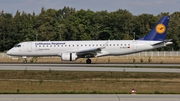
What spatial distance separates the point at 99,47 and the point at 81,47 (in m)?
2.45

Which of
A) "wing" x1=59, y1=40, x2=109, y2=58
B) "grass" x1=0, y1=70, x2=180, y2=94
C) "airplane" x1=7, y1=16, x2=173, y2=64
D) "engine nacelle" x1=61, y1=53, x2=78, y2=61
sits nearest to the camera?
"grass" x1=0, y1=70, x2=180, y2=94

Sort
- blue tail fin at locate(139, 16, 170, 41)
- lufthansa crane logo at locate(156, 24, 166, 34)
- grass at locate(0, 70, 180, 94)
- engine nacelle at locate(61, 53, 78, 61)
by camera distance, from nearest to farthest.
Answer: grass at locate(0, 70, 180, 94) < engine nacelle at locate(61, 53, 78, 61) < blue tail fin at locate(139, 16, 170, 41) < lufthansa crane logo at locate(156, 24, 166, 34)

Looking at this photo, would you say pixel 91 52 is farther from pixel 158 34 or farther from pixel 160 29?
pixel 160 29

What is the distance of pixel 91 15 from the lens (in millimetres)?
109812

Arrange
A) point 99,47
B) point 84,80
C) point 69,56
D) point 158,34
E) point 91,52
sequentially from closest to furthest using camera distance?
point 84,80 → point 69,56 → point 91,52 → point 99,47 → point 158,34

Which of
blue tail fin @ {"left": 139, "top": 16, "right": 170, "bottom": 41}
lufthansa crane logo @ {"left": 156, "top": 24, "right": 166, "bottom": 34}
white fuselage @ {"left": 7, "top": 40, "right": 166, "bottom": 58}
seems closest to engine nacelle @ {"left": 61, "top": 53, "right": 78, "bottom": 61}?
white fuselage @ {"left": 7, "top": 40, "right": 166, "bottom": 58}

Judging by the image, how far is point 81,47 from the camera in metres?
47.4

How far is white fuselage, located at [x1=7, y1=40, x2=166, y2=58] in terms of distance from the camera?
152ft

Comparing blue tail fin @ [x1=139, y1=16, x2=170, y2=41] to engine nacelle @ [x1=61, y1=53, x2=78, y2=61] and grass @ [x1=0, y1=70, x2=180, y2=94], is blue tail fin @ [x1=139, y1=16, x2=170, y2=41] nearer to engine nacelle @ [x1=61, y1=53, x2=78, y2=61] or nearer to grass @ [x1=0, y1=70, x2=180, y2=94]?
engine nacelle @ [x1=61, y1=53, x2=78, y2=61]

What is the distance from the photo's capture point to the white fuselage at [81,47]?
46438mm

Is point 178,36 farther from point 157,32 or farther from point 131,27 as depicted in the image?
point 157,32

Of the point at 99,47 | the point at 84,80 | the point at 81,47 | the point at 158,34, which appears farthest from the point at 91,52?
the point at 84,80

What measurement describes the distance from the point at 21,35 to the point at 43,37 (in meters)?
6.52
